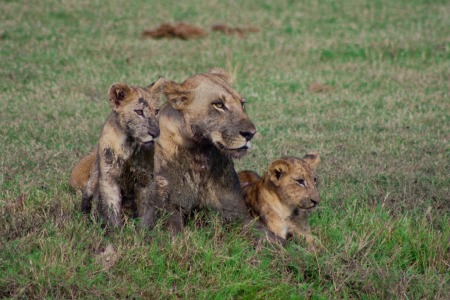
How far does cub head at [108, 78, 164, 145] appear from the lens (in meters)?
5.89

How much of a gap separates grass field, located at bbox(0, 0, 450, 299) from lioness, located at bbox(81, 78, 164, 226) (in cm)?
25

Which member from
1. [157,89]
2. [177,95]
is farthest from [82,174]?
[177,95]

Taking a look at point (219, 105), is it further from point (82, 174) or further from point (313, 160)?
point (82, 174)

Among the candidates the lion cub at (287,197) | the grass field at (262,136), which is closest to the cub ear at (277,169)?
the lion cub at (287,197)

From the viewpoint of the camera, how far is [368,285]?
6.05 metres

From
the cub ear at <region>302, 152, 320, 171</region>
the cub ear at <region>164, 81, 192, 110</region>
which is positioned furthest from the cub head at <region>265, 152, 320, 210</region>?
the cub ear at <region>164, 81, 192, 110</region>

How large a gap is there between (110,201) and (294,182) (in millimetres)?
1336

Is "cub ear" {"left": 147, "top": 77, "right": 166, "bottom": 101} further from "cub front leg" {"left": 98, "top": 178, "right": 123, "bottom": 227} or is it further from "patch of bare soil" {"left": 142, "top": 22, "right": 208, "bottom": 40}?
"patch of bare soil" {"left": 142, "top": 22, "right": 208, "bottom": 40}

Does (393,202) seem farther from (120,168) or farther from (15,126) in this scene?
(15,126)

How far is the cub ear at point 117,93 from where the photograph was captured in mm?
5969

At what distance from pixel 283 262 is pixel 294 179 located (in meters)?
0.62

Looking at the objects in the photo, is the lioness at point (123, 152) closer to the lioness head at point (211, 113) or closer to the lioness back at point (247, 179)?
the lioness head at point (211, 113)

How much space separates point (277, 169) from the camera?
6.39 m

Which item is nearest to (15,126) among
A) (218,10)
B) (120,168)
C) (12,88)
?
(12,88)
